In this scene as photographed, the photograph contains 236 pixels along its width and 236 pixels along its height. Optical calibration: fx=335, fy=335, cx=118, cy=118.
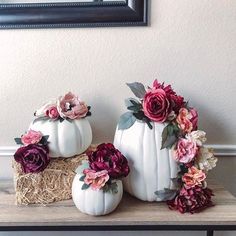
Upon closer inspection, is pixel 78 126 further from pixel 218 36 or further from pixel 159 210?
pixel 218 36

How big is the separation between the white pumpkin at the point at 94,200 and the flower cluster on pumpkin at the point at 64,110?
0.54 feet

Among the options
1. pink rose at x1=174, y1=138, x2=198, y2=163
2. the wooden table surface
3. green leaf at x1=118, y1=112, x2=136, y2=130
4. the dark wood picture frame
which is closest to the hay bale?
the wooden table surface

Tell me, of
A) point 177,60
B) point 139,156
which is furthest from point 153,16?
point 139,156

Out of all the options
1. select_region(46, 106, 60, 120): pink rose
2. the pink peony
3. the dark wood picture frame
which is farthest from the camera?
the dark wood picture frame

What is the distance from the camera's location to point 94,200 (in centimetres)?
77

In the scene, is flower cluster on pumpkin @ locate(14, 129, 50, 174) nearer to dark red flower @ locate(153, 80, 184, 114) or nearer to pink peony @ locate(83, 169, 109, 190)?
pink peony @ locate(83, 169, 109, 190)

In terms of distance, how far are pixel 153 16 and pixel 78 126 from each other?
1.30ft

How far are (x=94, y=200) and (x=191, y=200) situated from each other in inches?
9.3

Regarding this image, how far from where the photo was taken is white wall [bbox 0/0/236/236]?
99 cm

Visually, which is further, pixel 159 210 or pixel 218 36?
pixel 218 36

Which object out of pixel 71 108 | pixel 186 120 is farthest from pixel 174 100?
pixel 71 108

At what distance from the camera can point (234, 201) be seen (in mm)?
872

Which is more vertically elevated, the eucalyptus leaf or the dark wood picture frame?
the dark wood picture frame

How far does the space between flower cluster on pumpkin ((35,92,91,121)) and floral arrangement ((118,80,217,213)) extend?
125 millimetres
